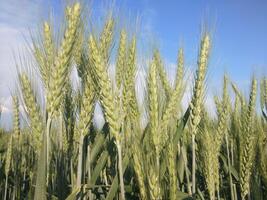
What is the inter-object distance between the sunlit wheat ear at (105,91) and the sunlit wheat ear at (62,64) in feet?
0.59

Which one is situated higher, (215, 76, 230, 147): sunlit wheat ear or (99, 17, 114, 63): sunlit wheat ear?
(99, 17, 114, 63): sunlit wheat ear

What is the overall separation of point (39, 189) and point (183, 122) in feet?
4.23

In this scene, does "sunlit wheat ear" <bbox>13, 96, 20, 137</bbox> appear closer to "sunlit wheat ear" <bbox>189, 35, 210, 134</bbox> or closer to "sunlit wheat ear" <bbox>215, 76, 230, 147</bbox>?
"sunlit wheat ear" <bbox>189, 35, 210, 134</bbox>

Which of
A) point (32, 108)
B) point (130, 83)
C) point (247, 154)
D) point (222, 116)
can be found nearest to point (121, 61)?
point (130, 83)

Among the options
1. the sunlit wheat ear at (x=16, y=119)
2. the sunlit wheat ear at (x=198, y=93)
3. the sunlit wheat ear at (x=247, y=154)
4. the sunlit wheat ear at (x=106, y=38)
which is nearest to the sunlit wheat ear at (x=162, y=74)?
the sunlit wheat ear at (x=198, y=93)

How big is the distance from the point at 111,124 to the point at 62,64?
18.5 inches

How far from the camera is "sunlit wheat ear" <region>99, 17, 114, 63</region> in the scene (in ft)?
8.58

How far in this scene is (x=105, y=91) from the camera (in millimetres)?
2256

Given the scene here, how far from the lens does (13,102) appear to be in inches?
150

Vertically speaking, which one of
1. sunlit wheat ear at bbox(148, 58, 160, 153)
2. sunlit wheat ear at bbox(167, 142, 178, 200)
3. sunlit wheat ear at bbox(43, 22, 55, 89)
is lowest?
sunlit wheat ear at bbox(167, 142, 178, 200)

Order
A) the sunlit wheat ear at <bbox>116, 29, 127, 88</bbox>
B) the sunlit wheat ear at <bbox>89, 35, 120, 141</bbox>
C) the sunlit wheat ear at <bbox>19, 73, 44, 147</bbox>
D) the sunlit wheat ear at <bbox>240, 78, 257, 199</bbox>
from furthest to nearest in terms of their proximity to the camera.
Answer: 1. the sunlit wheat ear at <bbox>240, 78, 257, 199</bbox>
2. the sunlit wheat ear at <bbox>116, 29, 127, 88</bbox>
3. the sunlit wheat ear at <bbox>19, 73, 44, 147</bbox>
4. the sunlit wheat ear at <bbox>89, 35, 120, 141</bbox>

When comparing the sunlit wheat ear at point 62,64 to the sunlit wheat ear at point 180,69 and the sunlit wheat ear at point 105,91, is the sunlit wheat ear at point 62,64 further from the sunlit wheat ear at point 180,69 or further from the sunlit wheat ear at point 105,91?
the sunlit wheat ear at point 180,69

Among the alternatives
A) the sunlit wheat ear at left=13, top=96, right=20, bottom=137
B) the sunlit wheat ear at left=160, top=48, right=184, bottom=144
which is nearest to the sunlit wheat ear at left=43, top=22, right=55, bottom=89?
the sunlit wheat ear at left=160, top=48, right=184, bottom=144

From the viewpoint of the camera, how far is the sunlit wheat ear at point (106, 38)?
262cm
